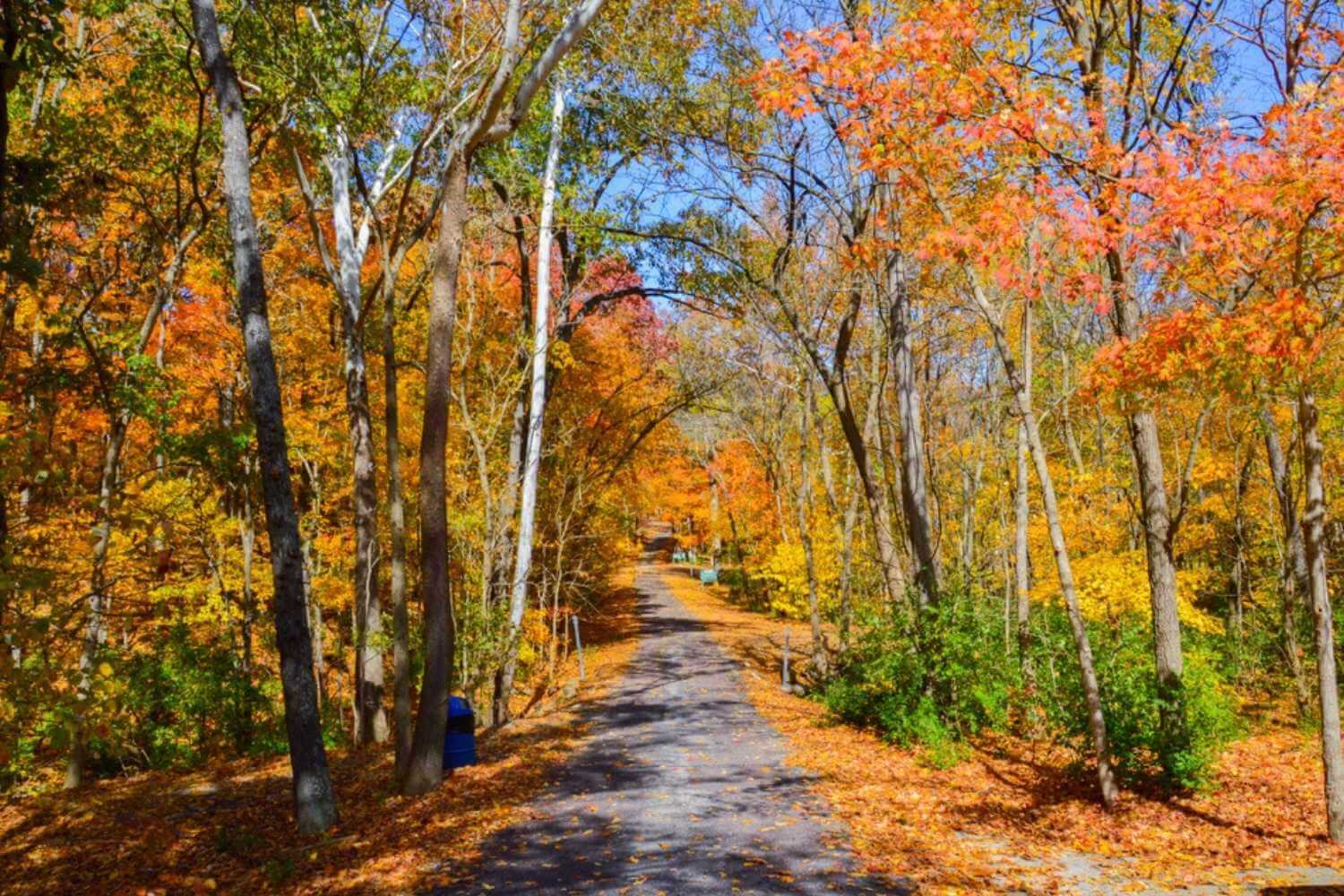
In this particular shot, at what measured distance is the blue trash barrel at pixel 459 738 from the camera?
9109mm

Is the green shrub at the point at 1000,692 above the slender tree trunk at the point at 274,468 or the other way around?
the other way around

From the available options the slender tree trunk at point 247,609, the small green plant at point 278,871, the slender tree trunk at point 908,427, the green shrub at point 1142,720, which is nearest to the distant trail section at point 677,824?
the small green plant at point 278,871

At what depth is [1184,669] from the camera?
907cm

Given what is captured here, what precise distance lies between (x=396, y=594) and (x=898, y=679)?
6641 mm

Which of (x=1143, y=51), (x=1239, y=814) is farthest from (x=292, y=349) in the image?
(x=1239, y=814)

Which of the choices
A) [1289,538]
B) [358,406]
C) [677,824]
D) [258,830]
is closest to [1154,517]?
[1289,538]

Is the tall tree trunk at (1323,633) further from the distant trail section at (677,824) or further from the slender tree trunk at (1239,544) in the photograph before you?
the slender tree trunk at (1239,544)

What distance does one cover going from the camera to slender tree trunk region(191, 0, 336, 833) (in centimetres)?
702

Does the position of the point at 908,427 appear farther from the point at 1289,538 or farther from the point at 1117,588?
the point at 1289,538

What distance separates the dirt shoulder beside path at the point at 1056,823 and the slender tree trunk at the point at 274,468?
189 inches

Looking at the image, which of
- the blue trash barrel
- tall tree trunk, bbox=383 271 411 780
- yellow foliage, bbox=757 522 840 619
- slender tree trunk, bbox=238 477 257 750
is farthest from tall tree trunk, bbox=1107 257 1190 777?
yellow foliage, bbox=757 522 840 619

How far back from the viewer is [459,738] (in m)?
9.16

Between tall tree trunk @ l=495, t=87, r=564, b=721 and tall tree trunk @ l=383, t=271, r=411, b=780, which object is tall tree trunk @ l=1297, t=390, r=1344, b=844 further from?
tall tree trunk @ l=495, t=87, r=564, b=721

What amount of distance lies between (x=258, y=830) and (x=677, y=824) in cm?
387
